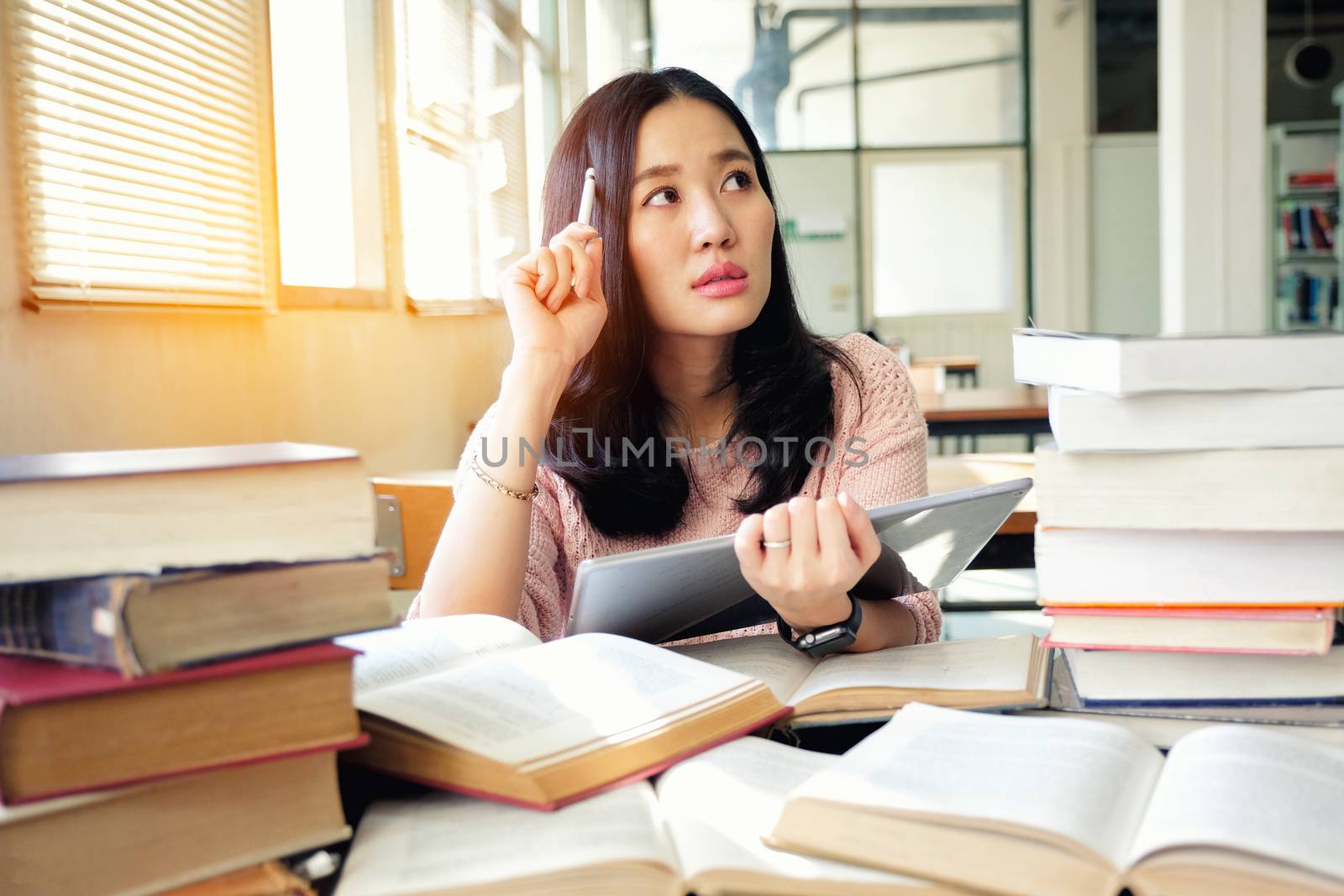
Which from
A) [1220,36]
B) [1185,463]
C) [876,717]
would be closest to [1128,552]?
[1185,463]

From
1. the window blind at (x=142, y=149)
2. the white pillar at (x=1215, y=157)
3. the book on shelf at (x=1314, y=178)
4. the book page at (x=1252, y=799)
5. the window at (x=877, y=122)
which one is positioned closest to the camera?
the book page at (x=1252, y=799)

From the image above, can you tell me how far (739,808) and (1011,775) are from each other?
131mm

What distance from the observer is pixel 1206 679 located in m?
0.70

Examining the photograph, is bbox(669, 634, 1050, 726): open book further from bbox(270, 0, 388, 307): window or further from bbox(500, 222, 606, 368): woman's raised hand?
bbox(270, 0, 388, 307): window

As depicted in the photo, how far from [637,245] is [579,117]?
0.64 ft

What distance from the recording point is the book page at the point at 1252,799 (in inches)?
18.0

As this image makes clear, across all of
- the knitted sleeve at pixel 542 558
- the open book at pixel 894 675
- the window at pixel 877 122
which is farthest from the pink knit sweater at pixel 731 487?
the window at pixel 877 122

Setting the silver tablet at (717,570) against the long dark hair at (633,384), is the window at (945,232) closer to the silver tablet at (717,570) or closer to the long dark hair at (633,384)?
the long dark hair at (633,384)

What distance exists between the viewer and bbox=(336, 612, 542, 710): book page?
0.70 metres

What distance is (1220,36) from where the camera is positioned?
3787 millimetres

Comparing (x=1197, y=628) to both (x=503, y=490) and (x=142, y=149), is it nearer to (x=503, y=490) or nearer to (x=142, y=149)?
(x=503, y=490)

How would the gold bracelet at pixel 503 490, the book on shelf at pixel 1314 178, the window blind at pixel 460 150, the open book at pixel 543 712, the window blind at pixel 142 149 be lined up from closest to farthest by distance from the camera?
the open book at pixel 543 712, the gold bracelet at pixel 503 490, the window blind at pixel 142 149, the window blind at pixel 460 150, the book on shelf at pixel 1314 178

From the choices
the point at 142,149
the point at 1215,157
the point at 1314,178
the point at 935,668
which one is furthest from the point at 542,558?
the point at 1314,178

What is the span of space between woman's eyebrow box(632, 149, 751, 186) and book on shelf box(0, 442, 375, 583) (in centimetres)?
88
